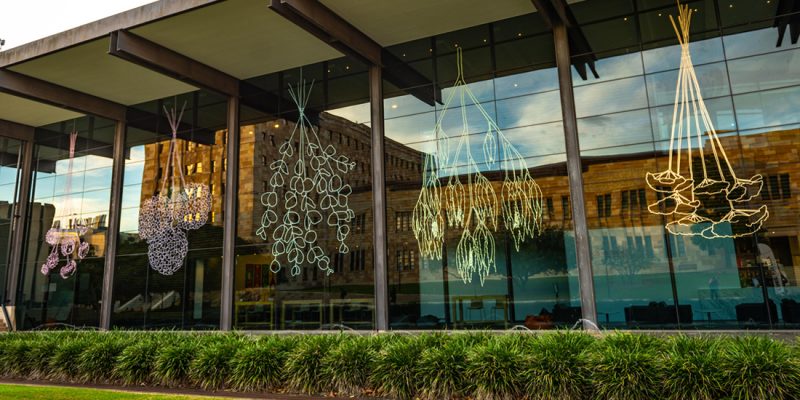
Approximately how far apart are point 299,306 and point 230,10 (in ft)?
31.5

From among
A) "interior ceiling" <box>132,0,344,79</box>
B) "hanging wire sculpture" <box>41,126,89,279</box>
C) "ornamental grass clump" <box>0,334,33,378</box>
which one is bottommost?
"ornamental grass clump" <box>0,334,33,378</box>

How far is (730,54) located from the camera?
14289mm

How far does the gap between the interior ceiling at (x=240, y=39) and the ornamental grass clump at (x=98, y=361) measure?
971 centimetres

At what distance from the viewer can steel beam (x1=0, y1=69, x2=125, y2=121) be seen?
19.8 meters

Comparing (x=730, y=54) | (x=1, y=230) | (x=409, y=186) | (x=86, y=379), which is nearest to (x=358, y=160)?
(x=409, y=186)

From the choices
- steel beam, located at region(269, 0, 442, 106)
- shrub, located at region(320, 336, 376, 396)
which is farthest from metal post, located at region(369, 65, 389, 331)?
shrub, located at region(320, 336, 376, 396)

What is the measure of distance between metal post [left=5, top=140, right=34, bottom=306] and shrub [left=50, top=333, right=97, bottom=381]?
44.9 ft

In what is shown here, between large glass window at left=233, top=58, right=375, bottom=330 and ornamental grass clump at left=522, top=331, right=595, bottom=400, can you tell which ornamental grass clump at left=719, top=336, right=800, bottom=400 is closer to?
ornamental grass clump at left=522, top=331, right=595, bottom=400

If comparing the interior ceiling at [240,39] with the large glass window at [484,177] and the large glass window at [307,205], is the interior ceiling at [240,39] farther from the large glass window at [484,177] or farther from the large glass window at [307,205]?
the large glass window at [484,177]

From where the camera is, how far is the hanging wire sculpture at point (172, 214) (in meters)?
20.5

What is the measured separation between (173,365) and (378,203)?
309 inches

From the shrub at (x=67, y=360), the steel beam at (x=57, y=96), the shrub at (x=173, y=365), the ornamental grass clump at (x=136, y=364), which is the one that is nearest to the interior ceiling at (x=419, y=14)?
the shrub at (x=173, y=365)

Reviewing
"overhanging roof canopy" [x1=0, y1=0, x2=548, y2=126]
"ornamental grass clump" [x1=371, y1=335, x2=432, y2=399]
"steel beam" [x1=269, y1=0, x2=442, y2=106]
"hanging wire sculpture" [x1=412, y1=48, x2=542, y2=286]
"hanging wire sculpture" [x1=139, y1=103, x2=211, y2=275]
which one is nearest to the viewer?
"ornamental grass clump" [x1=371, y1=335, x2=432, y2=399]

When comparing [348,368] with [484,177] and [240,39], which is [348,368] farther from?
[240,39]
